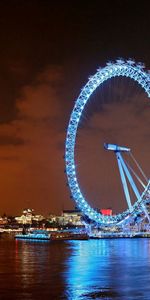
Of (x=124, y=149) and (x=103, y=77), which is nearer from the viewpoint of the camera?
(x=103, y=77)

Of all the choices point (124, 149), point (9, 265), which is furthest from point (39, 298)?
point (124, 149)

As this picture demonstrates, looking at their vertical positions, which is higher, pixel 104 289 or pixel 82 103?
pixel 82 103

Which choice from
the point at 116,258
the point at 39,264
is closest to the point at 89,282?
the point at 39,264

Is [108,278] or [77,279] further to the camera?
[108,278]

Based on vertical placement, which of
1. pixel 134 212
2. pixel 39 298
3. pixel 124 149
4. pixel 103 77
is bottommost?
pixel 39 298

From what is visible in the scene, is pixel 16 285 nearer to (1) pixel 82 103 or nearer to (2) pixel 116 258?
(2) pixel 116 258

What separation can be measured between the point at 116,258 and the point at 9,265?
743 centimetres

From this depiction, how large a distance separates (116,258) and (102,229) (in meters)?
53.9

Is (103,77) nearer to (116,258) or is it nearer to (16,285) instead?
(116,258)

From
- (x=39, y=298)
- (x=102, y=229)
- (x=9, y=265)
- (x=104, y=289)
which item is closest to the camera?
(x=39, y=298)

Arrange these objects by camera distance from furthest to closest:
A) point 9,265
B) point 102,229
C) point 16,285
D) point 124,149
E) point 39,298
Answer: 1. point 102,229
2. point 124,149
3. point 9,265
4. point 16,285
5. point 39,298

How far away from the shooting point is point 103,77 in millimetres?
63344

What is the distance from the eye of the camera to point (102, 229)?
300 ft

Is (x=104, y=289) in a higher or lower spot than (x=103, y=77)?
lower
